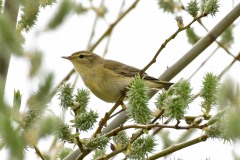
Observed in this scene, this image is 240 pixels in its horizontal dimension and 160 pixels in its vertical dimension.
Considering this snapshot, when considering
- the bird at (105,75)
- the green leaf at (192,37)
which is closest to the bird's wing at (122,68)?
the bird at (105,75)

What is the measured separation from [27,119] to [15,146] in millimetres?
674

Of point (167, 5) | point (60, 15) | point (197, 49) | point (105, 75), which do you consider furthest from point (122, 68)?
point (60, 15)

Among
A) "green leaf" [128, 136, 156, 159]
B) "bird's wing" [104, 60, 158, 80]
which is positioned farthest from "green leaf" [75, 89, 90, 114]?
"bird's wing" [104, 60, 158, 80]

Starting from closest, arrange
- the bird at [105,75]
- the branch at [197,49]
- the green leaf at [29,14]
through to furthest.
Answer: the green leaf at [29,14]
the branch at [197,49]
the bird at [105,75]

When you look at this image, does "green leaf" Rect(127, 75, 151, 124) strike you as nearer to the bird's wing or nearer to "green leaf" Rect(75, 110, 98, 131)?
"green leaf" Rect(75, 110, 98, 131)

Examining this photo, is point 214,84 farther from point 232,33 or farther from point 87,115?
point 232,33

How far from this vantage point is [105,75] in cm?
507

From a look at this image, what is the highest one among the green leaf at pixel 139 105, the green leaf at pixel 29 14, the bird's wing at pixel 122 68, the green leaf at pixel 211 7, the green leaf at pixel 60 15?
the bird's wing at pixel 122 68

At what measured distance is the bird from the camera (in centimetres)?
473

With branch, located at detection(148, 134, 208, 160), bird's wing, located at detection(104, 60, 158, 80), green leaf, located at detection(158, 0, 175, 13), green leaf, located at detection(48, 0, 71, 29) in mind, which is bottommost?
branch, located at detection(148, 134, 208, 160)

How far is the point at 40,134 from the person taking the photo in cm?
158

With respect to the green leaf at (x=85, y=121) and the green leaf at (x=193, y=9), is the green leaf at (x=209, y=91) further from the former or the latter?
the green leaf at (x=193, y=9)

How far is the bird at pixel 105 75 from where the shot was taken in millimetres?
4730

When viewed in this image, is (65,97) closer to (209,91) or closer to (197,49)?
(209,91)
